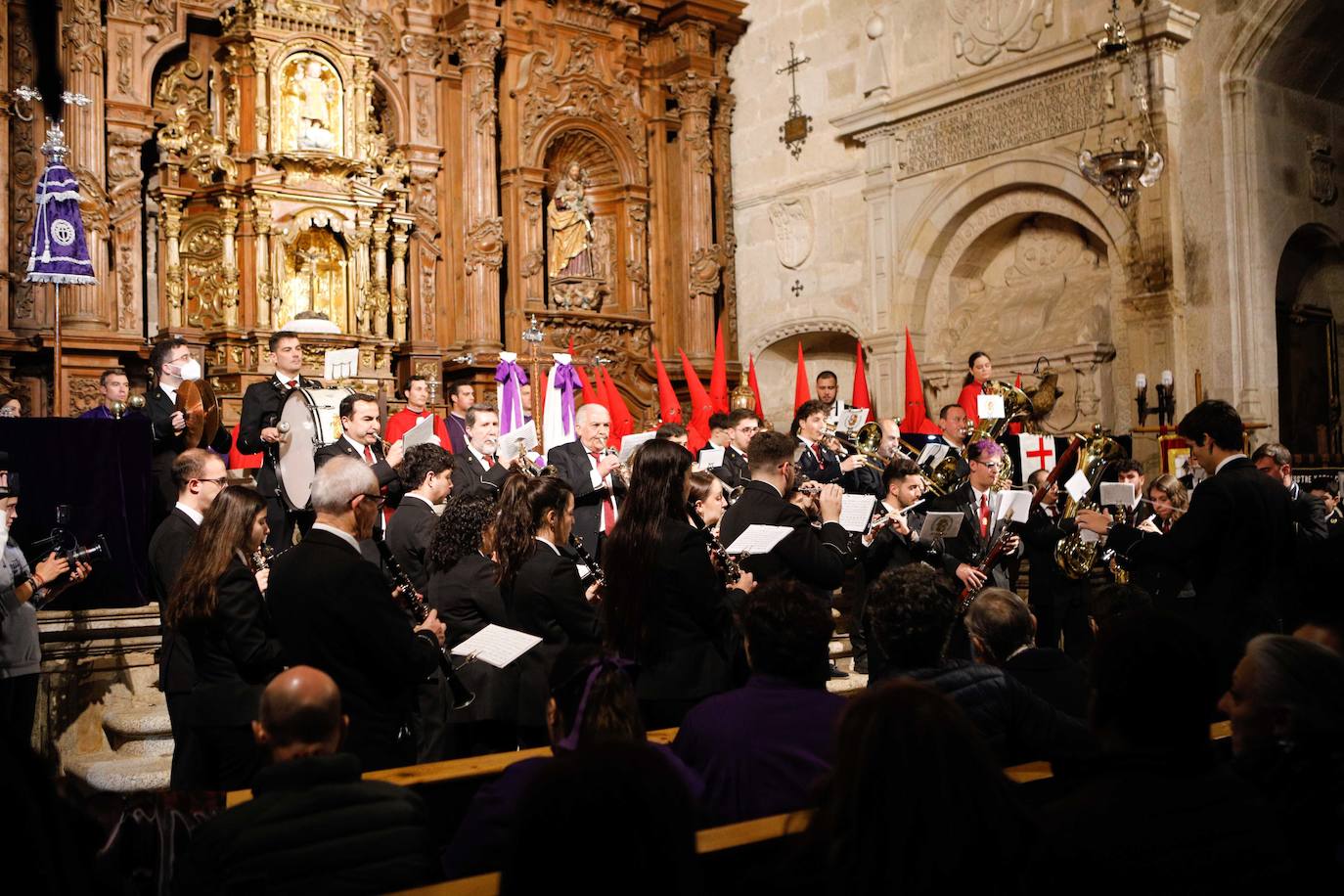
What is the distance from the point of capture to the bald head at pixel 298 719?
2416 mm

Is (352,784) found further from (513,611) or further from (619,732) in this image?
(513,611)

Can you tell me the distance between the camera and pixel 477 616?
4.69m

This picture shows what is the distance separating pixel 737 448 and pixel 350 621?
4899mm

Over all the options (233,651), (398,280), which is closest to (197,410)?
(233,651)

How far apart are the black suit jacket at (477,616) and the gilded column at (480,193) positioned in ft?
27.6

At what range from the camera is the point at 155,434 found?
22.6ft

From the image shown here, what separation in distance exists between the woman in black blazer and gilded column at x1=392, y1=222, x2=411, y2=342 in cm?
905

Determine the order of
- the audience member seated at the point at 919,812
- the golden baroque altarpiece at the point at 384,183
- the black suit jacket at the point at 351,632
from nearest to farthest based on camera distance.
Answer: the audience member seated at the point at 919,812, the black suit jacket at the point at 351,632, the golden baroque altarpiece at the point at 384,183

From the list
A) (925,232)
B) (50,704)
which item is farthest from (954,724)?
(925,232)

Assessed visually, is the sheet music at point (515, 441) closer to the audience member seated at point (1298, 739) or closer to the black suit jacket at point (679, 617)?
the black suit jacket at point (679, 617)

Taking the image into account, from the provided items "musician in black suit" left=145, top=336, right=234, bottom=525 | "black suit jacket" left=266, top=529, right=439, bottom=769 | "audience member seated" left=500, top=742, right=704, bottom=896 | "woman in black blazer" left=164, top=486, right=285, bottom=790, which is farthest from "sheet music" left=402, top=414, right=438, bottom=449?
"audience member seated" left=500, top=742, right=704, bottom=896

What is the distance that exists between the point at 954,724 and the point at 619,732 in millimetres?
1053

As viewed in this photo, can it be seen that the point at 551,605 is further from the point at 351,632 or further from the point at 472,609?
the point at 351,632

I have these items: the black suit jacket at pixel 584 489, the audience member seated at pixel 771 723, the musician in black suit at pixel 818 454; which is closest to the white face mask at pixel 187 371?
the black suit jacket at pixel 584 489
